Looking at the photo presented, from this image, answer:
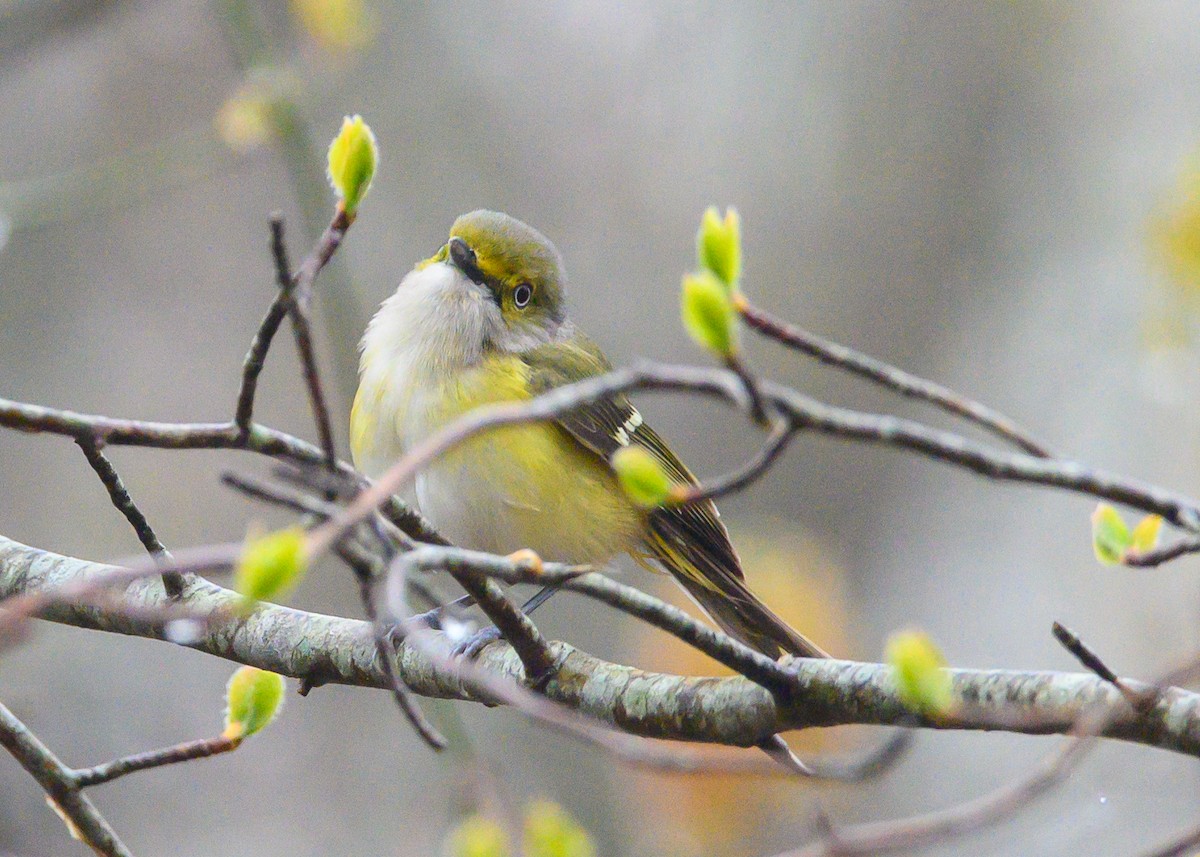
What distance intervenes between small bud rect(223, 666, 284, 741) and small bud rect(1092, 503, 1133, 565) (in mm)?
1355

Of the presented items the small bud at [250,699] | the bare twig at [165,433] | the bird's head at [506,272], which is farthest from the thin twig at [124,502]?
the bird's head at [506,272]

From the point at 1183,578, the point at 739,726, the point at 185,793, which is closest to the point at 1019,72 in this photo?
the point at 1183,578

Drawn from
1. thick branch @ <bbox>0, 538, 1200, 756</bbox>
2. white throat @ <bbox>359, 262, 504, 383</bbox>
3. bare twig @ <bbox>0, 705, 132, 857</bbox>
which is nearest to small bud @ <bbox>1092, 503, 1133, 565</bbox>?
thick branch @ <bbox>0, 538, 1200, 756</bbox>

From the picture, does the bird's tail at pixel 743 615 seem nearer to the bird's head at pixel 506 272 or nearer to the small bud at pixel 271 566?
the bird's head at pixel 506 272

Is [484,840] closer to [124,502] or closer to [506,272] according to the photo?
[124,502]

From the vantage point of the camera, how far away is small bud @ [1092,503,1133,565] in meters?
1.95

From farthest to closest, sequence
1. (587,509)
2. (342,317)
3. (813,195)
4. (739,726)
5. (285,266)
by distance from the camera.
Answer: (813,195), (342,317), (587,509), (739,726), (285,266)

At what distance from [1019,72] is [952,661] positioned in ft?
14.4

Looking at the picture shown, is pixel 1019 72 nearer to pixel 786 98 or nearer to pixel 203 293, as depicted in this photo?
pixel 786 98

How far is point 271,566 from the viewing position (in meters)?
1.24

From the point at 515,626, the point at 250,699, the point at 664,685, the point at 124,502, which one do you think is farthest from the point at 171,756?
the point at 664,685

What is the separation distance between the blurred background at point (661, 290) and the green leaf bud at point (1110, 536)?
2.72 meters

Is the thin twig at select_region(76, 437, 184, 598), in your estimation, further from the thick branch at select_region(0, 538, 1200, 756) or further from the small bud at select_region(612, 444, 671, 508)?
the small bud at select_region(612, 444, 671, 508)

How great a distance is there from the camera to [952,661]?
703 centimetres
